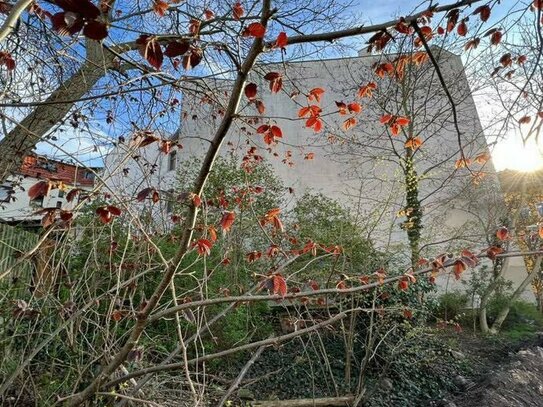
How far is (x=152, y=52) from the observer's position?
1214 millimetres

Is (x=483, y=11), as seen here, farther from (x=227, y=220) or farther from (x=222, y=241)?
(x=222, y=241)

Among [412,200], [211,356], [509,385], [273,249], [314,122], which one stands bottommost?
[509,385]

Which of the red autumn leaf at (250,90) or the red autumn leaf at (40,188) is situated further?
the red autumn leaf at (40,188)

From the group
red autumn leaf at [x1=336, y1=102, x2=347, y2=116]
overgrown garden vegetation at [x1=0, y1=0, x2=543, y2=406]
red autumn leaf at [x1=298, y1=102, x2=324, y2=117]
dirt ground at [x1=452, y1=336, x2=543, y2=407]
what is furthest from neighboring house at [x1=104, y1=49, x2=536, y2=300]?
red autumn leaf at [x1=298, y1=102, x2=324, y2=117]

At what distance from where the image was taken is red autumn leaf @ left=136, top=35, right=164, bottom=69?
1194 millimetres

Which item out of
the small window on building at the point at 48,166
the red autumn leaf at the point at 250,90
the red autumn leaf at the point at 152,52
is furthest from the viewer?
the small window on building at the point at 48,166

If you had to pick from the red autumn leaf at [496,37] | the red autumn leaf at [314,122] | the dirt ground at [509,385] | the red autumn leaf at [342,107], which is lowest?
the dirt ground at [509,385]

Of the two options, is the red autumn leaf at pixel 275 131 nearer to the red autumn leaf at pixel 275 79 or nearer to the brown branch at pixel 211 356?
the red autumn leaf at pixel 275 79

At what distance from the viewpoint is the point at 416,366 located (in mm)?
5793

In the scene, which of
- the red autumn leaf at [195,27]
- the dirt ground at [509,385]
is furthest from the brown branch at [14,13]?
the dirt ground at [509,385]

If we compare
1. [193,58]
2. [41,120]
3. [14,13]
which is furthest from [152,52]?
[41,120]

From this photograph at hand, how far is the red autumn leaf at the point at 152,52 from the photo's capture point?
3.92 ft

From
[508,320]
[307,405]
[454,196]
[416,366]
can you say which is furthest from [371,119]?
[307,405]

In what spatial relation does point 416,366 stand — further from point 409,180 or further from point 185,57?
point 185,57
